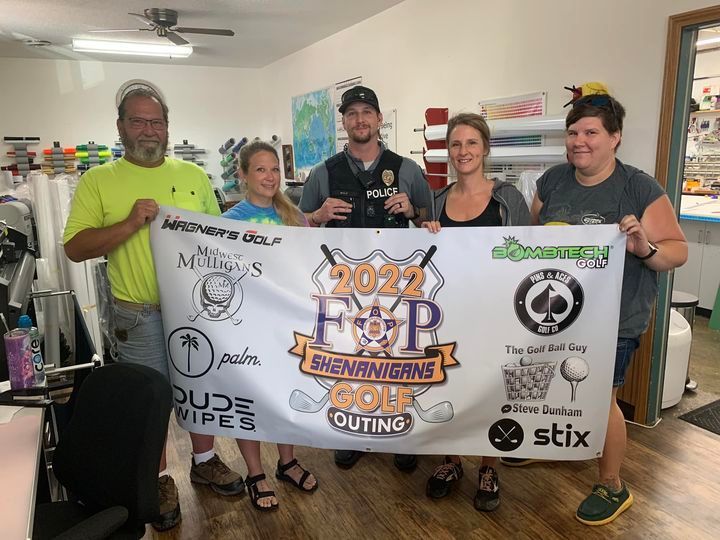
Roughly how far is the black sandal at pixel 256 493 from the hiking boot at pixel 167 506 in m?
0.30

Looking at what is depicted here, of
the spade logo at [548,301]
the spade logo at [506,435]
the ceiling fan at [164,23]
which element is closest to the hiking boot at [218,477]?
the spade logo at [506,435]

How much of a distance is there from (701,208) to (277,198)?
166 inches

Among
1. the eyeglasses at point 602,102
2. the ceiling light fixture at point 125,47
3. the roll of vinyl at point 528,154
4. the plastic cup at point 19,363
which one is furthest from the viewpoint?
the ceiling light fixture at point 125,47

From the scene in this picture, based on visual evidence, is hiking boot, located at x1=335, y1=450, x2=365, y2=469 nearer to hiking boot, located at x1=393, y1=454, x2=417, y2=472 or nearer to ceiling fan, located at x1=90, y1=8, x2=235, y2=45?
hiking boot, located at x1=393, y1=454, x2=417, y2=472

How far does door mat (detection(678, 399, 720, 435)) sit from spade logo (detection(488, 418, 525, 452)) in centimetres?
157

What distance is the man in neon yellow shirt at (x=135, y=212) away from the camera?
1.88 metres

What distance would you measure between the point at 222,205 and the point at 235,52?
188cm

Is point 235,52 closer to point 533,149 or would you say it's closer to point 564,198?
point 533,149

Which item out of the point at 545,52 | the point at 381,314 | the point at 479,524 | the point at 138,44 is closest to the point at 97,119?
the point at 138,44

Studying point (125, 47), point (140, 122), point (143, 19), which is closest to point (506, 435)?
point (140, 122)

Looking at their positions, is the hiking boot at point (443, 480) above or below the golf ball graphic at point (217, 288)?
below

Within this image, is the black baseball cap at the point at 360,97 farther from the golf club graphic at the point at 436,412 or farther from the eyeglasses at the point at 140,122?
the golf club graphic at the point at 436,412

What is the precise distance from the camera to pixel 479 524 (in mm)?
2059

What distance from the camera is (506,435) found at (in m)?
1.90
